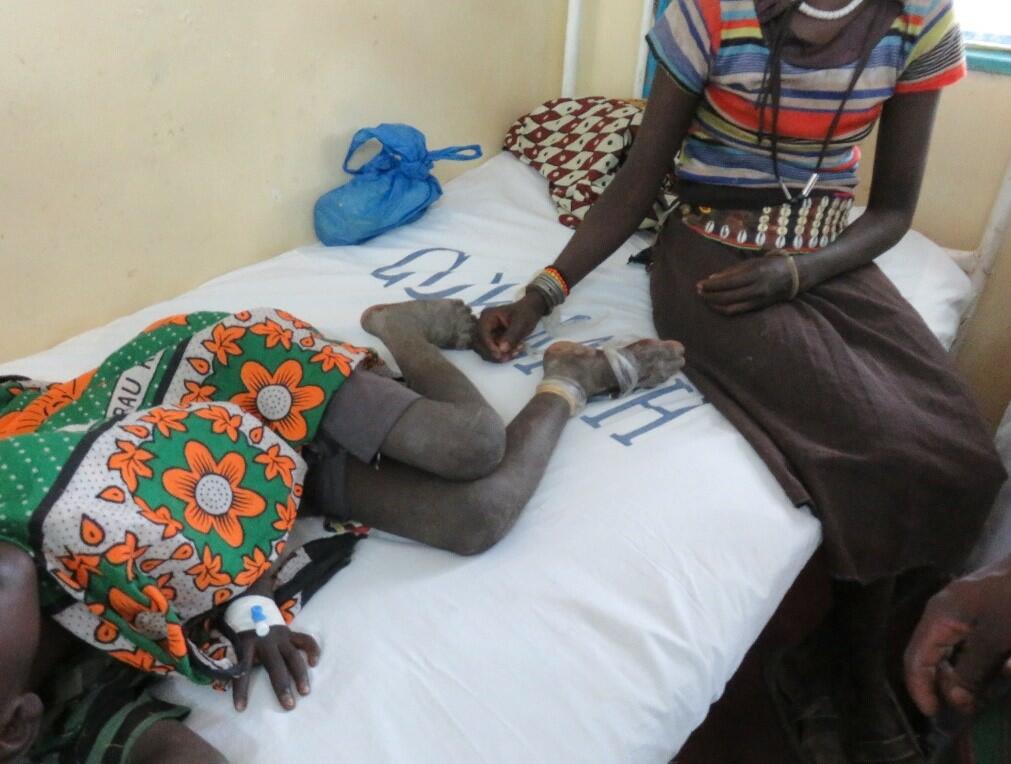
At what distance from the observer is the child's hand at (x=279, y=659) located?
73 centimetres

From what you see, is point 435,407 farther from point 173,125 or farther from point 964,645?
point 173,125

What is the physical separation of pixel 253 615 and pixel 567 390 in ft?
1.62

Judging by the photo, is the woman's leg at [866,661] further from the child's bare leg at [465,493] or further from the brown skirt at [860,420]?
the child's bare leg at [465,493]

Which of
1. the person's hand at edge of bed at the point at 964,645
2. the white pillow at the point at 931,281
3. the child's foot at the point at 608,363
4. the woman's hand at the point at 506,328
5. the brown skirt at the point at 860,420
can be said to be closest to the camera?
the person's hand at edge of bed at the point at 964,645

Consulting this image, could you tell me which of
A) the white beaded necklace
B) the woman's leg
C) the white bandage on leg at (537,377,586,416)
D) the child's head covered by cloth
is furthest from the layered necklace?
the child's head covered by cloth

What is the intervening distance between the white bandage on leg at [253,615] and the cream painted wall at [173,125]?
29.2 inches

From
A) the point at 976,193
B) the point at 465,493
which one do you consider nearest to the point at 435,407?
the point at 465,493

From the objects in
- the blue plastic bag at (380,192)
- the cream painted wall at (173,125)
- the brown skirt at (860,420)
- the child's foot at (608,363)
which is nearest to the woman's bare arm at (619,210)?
the child's foot at (608,363)

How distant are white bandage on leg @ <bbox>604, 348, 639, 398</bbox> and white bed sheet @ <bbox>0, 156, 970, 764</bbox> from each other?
0.03 metres

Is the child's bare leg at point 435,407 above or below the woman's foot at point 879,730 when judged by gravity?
above

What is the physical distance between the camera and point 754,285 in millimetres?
1112

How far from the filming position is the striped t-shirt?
1090mm

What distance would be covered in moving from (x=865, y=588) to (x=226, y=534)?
0.84 meters

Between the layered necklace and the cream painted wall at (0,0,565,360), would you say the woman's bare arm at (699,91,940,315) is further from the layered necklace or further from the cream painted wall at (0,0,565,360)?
the cream painted wall at (0,0,565,360)
